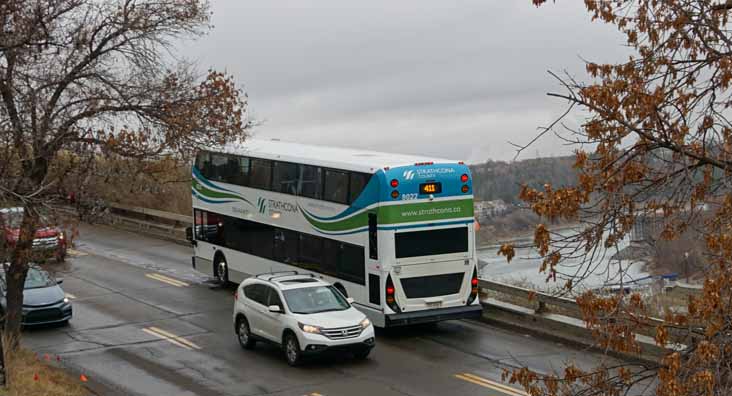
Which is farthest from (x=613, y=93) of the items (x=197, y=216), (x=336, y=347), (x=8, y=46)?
(x=197, y=216)

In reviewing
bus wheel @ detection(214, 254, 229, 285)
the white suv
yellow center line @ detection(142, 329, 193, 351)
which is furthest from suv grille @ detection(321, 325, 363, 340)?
bus wheel @ detection(214, 254, 229, 285)

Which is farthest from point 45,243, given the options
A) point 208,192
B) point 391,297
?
point 208,192

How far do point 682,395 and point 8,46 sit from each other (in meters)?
11.8

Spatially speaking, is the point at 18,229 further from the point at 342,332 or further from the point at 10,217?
the point at 342,332

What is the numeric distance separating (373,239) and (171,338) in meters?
5.25

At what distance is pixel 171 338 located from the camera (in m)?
22.1

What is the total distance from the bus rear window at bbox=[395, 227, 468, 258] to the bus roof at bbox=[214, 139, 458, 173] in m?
1.54

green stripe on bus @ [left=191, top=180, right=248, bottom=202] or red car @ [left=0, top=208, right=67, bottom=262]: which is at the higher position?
green stripe on bus @ [left=191, top=180, right=248, bottom=202]

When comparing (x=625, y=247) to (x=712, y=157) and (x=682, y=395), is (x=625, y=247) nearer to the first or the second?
(x=712, y=157)

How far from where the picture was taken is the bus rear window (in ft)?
68.4

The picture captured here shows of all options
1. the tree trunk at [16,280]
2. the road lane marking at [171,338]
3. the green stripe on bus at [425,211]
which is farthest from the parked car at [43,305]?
the green stripe on bus at [425,211]

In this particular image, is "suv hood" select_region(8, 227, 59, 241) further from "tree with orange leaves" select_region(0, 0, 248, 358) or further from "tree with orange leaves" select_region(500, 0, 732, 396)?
"tree with orange leaves" select_region(500, 0, 732, 396)

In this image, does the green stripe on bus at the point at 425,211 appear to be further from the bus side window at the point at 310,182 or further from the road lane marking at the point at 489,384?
the road lane marking at the point at 489,384

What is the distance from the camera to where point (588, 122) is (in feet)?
27.4
